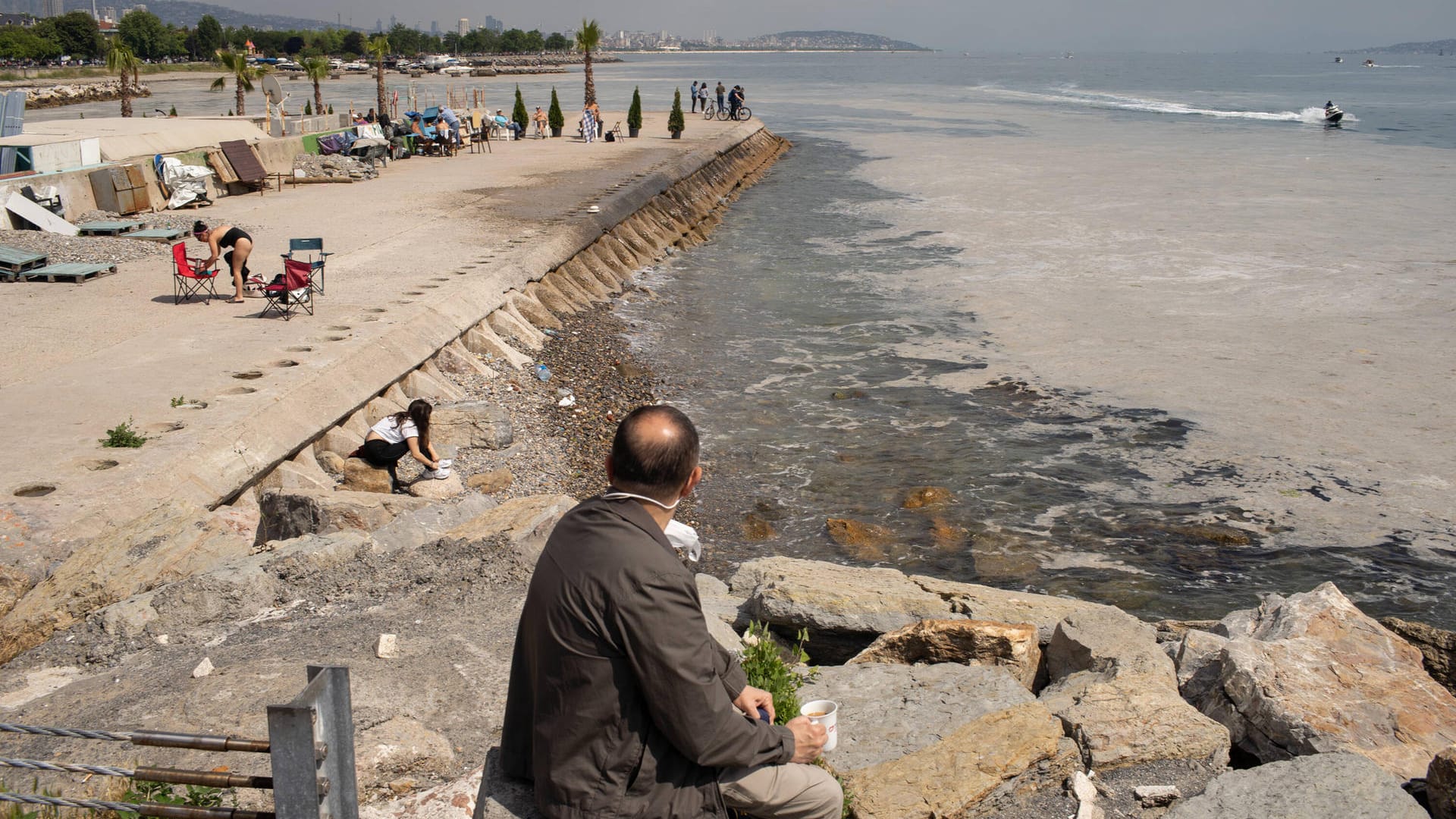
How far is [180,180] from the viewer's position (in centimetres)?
2027

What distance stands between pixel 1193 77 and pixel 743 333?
436 feet

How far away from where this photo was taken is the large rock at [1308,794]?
381 cm

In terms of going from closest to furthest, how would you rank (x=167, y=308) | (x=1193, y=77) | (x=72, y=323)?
(x=72, y=323) < (x=167, y=308) < (x=1193, y=77)

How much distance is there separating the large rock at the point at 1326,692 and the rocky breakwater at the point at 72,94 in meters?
69.7

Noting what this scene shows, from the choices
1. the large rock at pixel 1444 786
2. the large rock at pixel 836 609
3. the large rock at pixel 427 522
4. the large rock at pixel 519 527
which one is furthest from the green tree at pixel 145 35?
the large rock at pixel 1444 786

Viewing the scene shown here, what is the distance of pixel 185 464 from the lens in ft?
25.2

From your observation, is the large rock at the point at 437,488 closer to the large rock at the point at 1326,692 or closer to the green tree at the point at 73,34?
the large rock at the point at 1326,692

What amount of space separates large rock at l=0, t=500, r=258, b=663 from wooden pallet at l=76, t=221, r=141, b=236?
11.6m

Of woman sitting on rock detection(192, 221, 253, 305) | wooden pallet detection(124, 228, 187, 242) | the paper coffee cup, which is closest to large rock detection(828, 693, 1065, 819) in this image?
the paper coffee cup

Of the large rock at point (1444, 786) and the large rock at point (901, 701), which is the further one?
the large rock at point (901, 701)

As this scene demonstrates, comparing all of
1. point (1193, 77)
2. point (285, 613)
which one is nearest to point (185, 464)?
point (285, 613)

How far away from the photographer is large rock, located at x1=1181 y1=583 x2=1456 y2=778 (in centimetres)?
474

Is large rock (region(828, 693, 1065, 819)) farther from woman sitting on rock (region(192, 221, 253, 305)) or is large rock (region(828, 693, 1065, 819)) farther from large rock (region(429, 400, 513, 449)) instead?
woman sitting on rock (region(192, 221, 253, 305))

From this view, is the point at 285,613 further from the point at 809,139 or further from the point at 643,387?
the point at 809,139
